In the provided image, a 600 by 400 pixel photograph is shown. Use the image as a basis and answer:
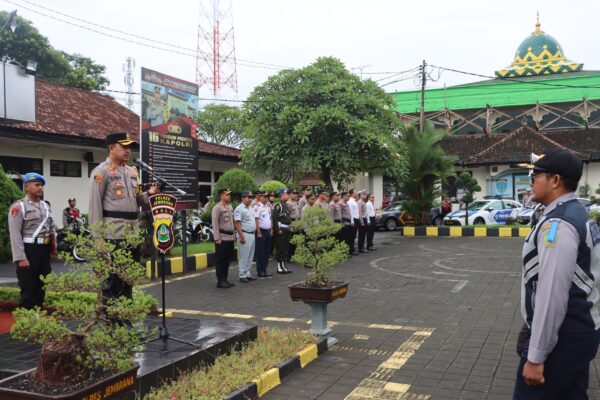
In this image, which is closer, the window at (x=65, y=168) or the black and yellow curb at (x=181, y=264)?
the black and yellow curb at (x=181, y=264)

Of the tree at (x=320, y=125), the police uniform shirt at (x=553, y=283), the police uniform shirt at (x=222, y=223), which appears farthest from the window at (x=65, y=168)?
the police uniform shirt at (x=553, y=283)

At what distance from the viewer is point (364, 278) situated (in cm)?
1127

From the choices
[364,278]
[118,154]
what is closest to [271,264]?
[364,278]

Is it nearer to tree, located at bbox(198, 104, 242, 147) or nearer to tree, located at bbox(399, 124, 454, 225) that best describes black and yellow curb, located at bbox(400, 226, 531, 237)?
tree, located at bbox(399, 124, 454, 225)

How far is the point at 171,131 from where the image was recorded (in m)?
11.3

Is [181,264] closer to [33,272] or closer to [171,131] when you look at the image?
[171,131]

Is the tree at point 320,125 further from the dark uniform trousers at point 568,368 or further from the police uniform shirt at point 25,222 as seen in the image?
the dark uniform trousers at point 568,368

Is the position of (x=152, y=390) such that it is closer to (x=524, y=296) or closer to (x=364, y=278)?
(x=524, y=296)

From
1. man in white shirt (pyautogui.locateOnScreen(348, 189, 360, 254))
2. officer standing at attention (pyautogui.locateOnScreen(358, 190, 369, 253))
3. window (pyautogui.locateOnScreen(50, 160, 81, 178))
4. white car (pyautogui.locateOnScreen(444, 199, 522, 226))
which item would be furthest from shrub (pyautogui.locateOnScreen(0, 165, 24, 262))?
white car (pyautogui.locateOnScreen(444, 199, 522, 226))

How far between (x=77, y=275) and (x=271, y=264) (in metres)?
10.6

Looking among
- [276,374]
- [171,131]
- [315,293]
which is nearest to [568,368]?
[276,374]

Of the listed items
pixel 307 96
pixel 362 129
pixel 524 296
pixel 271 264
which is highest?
pixel 307 96

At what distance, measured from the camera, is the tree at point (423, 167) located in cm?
2133

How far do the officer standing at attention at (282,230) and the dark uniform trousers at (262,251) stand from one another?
17.9 inches
